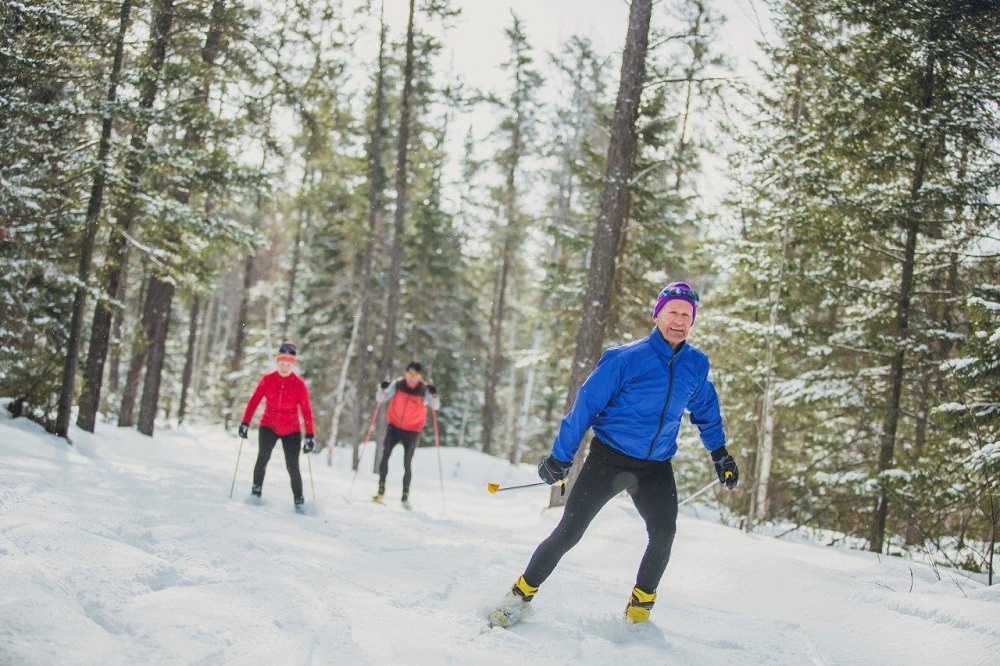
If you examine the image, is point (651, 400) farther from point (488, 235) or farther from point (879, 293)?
point (488, 235)

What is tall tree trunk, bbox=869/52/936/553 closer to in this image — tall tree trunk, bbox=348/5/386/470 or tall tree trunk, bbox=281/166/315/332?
tall tree trunk, bbox=348/5/386/470

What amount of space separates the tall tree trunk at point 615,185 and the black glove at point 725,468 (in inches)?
209

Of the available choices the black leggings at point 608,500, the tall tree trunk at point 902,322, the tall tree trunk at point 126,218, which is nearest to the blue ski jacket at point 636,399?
the black leggings at point 608,500

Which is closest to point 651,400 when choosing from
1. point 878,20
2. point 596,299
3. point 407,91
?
point 596,299

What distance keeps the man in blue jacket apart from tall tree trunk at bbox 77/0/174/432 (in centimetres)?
848

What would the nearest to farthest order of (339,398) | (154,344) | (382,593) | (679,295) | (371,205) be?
(679,295), (382,593), (154,344), (371,205), (339,398)

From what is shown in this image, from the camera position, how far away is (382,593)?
170 inches

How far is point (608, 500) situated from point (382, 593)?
5.76 feet

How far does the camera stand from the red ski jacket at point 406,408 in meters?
10.2

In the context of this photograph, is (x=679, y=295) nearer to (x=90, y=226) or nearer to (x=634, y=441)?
(x=634, y=441)

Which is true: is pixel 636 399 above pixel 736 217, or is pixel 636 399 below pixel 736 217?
below

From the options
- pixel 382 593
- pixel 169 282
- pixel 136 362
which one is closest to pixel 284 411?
pixel 382 593

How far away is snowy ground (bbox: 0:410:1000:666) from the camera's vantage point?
3.02 m

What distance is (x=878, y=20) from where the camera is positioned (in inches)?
339
